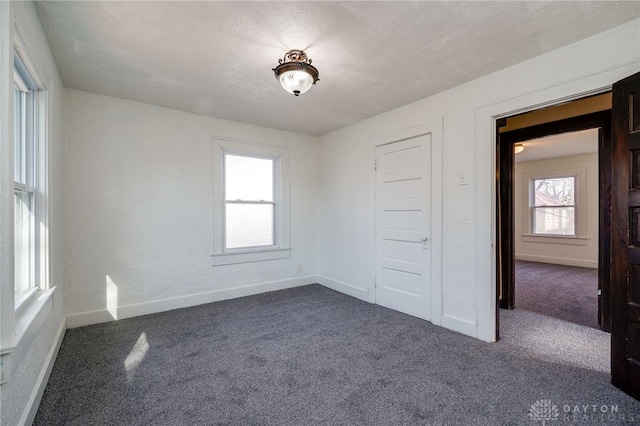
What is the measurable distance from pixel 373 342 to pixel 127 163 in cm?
330

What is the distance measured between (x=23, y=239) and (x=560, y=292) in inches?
246

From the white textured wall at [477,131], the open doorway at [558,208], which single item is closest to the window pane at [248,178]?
the white textured wall at [477,131]

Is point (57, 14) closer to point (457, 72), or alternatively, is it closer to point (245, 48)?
point (245, 48)

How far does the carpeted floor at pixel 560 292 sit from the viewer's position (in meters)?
3.56

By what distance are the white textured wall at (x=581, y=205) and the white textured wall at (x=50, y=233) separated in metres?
7.34

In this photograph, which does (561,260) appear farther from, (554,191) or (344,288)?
(344,288)

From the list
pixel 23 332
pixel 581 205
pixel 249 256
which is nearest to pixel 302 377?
pixel 23 332

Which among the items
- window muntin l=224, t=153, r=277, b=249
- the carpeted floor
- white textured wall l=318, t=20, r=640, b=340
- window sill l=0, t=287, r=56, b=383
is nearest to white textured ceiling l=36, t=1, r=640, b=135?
white textured wall l=318, t=20, r=640, b=340

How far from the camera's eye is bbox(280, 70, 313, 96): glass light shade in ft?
7.74

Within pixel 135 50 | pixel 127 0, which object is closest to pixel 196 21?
pixel 127 0

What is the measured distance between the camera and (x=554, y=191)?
7082mm

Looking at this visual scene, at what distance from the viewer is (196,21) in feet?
6.54

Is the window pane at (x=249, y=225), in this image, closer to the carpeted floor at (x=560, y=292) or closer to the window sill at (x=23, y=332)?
the window sill at (x=23, y=332)

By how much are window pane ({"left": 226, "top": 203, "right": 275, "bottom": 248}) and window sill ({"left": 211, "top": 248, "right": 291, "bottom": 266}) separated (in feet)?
0.41
